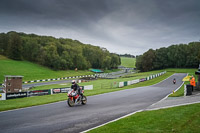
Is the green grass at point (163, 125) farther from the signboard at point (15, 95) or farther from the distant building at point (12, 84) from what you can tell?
the distant building at point (12, 84)

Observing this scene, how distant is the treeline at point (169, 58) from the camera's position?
96562 millimetres

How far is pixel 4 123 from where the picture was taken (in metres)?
8.40

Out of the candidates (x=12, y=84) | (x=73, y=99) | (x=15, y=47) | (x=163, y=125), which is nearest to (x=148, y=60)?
(x=15, y=47)

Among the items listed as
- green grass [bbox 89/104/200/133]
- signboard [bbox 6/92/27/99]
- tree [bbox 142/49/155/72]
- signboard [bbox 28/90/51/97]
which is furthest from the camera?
tree [bbox 142/49/155/72]

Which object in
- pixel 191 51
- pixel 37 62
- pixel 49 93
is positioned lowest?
pixel 49 93

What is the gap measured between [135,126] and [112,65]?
12474 cm

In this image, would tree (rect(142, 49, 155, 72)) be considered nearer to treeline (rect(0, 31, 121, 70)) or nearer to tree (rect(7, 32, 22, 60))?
treeline (rect(0, 31, 121, 70))

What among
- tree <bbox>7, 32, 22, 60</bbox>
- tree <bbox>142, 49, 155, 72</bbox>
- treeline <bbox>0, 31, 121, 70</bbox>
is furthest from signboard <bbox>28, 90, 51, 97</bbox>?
tree <bbox>142, 49, 155, 72</bbox>

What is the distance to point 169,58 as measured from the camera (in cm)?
10481

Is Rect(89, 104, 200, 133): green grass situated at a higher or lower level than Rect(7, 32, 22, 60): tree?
lower

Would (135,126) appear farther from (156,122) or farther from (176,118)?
(176,118)

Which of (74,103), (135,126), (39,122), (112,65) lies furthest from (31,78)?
(112,65)

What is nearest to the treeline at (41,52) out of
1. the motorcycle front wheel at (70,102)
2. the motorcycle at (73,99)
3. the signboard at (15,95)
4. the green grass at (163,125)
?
the signboard at (15,95)

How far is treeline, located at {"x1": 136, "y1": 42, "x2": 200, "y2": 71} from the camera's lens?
96562 millimetres
